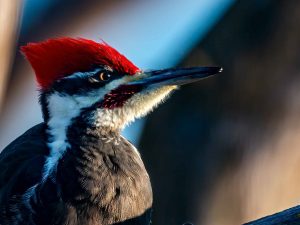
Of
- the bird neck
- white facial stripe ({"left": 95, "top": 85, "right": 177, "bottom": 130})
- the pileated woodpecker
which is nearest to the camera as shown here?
the pileated woodpecker

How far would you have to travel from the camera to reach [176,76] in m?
5.35

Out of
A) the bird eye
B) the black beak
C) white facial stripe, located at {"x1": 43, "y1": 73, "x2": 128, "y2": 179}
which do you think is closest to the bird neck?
white facial stripe, located at {"x1": 43, "y1": 73, "x2": 128, "y2": 179}

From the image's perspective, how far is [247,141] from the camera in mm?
6555

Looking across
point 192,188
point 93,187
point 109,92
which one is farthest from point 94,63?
point 192,188

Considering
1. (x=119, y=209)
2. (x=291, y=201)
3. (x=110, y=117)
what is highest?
(x=110, y=117)

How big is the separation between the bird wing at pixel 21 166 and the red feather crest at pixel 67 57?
386 millimetres

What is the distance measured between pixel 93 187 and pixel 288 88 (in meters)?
2.22

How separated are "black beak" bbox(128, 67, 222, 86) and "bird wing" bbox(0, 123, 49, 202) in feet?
2.15

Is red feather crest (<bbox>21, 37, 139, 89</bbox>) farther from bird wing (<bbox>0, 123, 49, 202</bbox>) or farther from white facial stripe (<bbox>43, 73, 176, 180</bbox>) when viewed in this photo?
bird wing (<bbox>0, 123, 49, 202</bbox>)

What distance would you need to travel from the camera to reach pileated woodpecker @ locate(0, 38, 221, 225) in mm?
4910

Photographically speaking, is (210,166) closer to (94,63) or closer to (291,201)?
(291,201)

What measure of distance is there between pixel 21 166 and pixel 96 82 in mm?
652

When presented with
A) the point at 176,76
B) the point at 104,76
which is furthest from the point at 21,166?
the point at 176,76

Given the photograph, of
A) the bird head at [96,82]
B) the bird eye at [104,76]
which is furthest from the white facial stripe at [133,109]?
the bird eye at [104,76]
